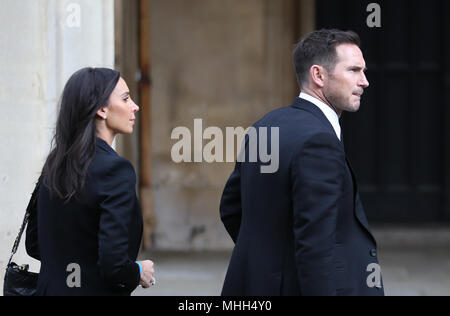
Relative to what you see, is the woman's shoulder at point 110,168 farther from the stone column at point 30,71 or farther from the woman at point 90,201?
the stone column at point 30,71

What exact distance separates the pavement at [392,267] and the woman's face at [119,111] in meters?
3.58

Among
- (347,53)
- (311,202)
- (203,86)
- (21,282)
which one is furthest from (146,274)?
(203,86)

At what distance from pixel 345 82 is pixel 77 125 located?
3.43ft

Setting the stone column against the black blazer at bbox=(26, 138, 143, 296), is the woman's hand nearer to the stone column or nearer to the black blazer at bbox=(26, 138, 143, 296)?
the black blazer at bbox=(26, 138, 143, 296)

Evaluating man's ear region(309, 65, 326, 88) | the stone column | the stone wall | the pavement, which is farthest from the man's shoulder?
the stone wall

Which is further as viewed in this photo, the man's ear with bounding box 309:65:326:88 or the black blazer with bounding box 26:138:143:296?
the man's ear with bounding box 309:65:326:88

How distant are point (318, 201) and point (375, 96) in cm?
626

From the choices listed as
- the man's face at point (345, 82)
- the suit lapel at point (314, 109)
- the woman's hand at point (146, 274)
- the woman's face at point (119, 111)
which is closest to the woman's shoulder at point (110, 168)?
the woman's face at point (119, 111)

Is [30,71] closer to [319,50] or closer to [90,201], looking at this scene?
[90,201]

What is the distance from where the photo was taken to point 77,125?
2.85m

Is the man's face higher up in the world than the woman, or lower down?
higher up

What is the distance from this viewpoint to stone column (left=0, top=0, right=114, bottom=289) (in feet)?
17.5

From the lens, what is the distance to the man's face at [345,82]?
2.90 meters

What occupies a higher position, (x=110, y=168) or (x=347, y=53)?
(x=347, y=53)
